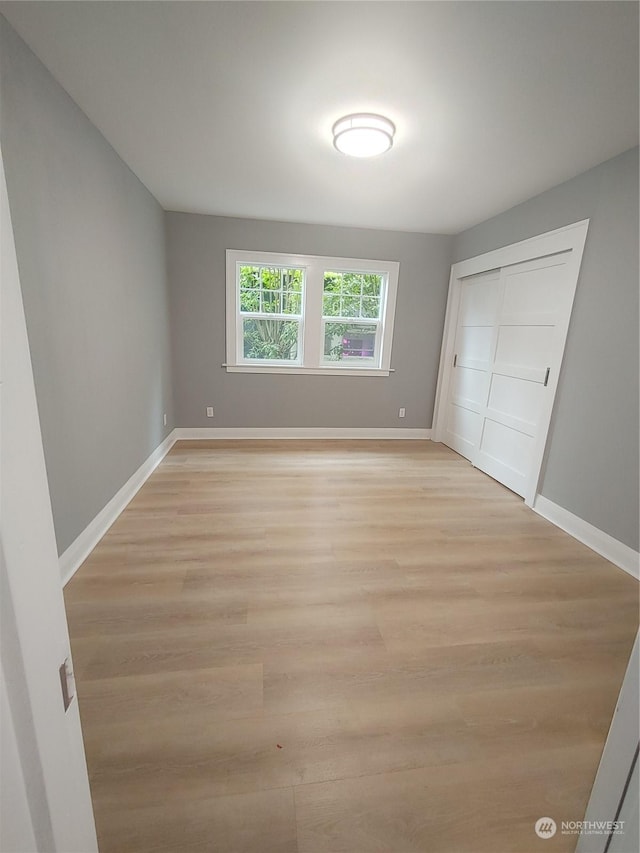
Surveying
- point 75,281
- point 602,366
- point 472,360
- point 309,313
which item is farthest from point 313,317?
point 602,366

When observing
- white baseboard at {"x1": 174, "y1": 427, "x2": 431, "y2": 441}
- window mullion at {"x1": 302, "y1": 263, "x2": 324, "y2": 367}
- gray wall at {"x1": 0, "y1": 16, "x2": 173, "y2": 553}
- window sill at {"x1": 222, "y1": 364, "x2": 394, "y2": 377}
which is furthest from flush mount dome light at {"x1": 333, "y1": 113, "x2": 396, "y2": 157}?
white baseboard at {"x1": 174, "y1": 427, "x2": 431, "y2": 441}

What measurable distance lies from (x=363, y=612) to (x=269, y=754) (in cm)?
72

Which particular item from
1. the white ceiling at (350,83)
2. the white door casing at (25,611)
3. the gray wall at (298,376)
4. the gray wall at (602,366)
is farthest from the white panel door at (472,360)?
the white door casing at (25,611)

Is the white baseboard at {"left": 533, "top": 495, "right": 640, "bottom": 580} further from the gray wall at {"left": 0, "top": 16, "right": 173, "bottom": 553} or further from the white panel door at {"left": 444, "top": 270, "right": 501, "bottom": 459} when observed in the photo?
the gray wall at {"left": 0, "top": 16, "right": 173, "bottom": 553}

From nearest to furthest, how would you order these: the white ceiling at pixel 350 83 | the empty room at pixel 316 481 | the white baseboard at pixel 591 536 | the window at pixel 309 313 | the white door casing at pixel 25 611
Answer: the white door casing at pixel 25 611 < the empty room at pixel 316 481 < the white ceiling at pixel 350 83 < the white baseboard at pixel 591 536 < the window at pixel 309 313

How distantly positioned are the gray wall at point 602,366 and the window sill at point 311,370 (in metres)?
2.13

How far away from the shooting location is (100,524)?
89.4 inches

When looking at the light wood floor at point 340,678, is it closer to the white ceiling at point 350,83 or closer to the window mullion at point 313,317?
the window mullion at point 313,317

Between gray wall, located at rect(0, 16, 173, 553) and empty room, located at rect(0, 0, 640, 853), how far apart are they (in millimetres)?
19

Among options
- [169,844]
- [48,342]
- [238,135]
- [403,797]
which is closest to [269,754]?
[169,844]

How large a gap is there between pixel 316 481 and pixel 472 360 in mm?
2233

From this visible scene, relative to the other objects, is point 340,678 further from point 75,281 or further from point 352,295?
point 352,295

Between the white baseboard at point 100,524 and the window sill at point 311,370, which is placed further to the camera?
the window sill at point 311,370

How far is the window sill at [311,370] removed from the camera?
4.21 m
